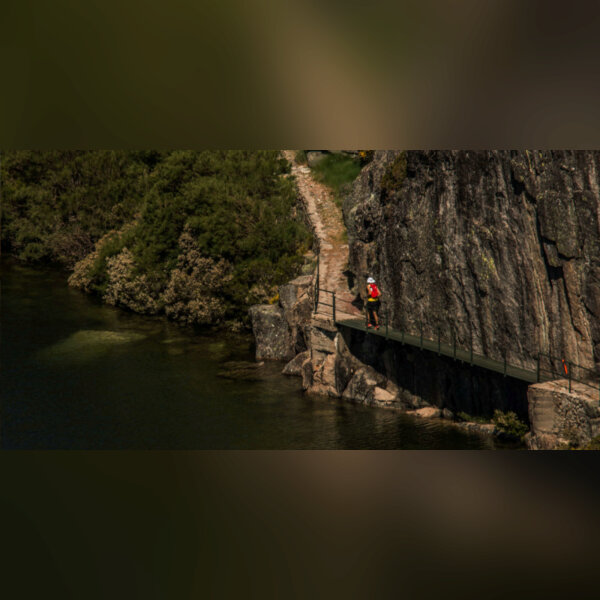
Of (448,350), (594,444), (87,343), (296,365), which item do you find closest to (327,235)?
(296,365)

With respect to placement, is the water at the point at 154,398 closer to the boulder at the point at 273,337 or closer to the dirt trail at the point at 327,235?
the boulder at the point at 273,337

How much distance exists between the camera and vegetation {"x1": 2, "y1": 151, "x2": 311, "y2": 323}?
3322cm

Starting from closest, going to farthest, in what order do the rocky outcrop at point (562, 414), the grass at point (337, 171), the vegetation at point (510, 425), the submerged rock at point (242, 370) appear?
the rocky outcrop at point (562, 414), the vegetation at point (510, 425), the submerged rock at point (242, 370), the grass at point (337, 171)

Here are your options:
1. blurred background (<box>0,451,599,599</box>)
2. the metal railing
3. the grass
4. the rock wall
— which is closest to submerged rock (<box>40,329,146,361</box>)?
the rock wall

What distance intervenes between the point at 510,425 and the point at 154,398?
10.2 metres

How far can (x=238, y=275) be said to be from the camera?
32.8 meters

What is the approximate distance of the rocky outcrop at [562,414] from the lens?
16.5 meters

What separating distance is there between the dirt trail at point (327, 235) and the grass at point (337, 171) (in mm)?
284

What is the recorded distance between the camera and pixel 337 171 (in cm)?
3741

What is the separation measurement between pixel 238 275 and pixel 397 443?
1287 cm

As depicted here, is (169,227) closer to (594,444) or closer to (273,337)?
(273,337)

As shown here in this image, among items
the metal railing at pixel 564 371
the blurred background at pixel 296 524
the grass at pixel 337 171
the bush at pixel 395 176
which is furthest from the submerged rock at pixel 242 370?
the blurred background at pixel 296 524

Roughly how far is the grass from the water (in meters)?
8.15

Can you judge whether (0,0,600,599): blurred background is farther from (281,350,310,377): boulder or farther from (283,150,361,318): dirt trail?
(281,350,310,377): boulder
